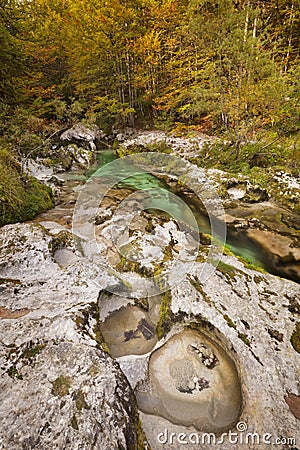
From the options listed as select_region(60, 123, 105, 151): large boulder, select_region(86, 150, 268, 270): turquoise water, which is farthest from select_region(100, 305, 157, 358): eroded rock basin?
select_region(60, 123, 105, 151): large boulder

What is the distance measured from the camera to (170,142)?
13523mm

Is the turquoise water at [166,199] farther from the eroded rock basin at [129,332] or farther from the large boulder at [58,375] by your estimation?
the large boulder at [58,375]

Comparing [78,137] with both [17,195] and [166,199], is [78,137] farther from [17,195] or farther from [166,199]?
[17,195]

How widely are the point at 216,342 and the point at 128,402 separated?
1.59 metres

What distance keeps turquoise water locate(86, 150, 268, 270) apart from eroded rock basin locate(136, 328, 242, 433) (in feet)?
9.74

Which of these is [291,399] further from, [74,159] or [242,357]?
[74,159]

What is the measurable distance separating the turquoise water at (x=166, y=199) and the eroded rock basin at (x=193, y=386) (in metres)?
2.97

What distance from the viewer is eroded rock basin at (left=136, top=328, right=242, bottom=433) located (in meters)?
2.76

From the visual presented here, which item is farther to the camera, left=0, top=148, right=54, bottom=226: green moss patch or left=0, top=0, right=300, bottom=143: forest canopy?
left=0, top=0, right=300, bottom=143: forest canopy

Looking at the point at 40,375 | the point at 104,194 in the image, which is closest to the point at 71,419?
Result: the point at 40,375

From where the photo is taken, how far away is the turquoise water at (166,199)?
19.6 feet

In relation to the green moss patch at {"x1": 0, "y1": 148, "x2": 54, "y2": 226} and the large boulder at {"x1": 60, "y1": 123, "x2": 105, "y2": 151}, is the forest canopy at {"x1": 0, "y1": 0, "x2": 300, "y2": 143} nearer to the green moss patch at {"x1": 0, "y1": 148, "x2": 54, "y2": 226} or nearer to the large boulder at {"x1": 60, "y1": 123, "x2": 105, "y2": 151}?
the large boulder at {"x1": 60, "y1": 123, "x2": 105, "y2": 151}

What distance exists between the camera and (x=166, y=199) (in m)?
8.85

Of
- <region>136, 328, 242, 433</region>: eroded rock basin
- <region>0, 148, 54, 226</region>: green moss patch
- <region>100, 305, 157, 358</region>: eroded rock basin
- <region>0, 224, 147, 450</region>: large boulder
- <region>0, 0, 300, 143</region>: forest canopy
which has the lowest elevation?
<region>136, 328, 242, 433</region>: eroded rock basin
